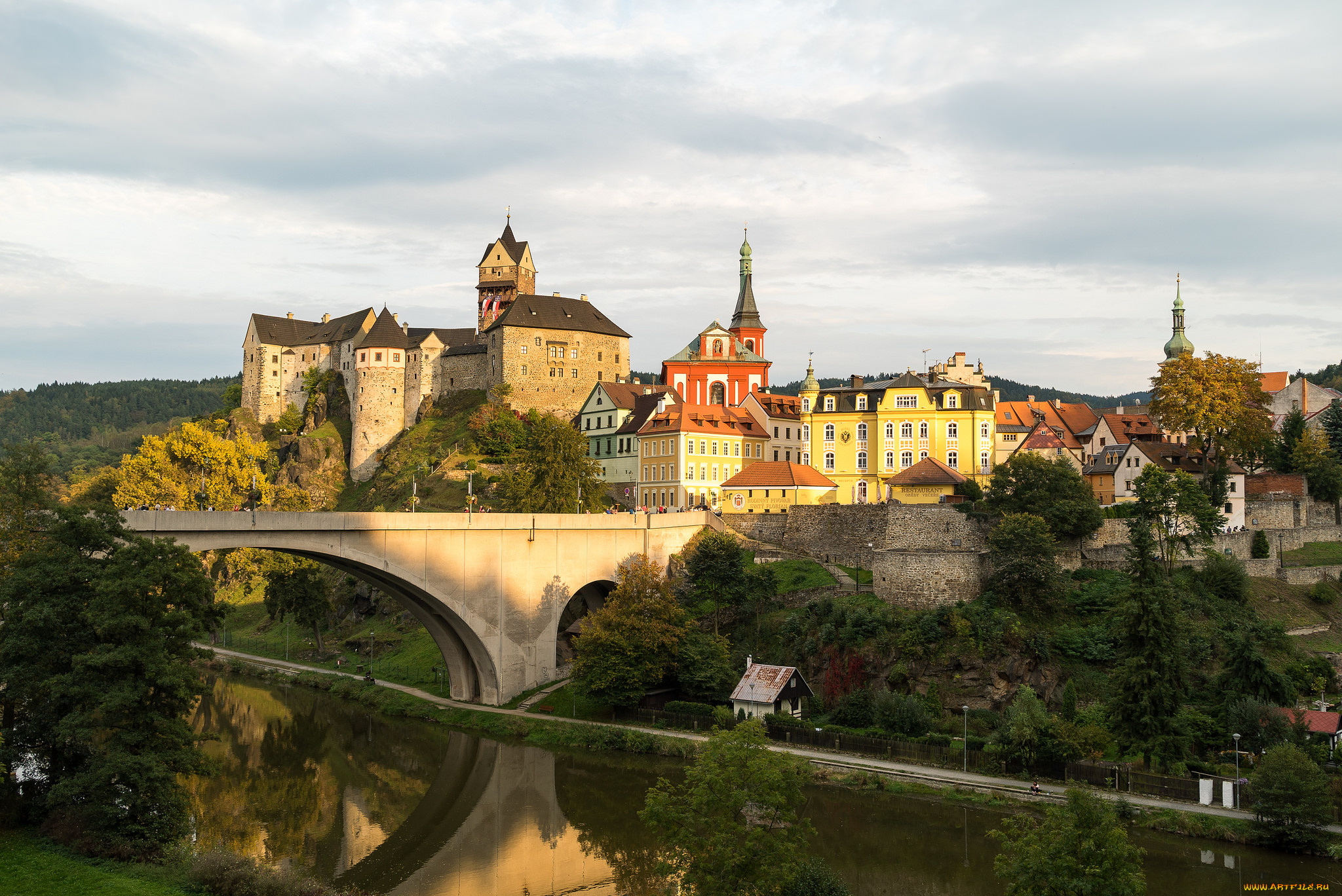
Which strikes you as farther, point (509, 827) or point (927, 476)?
point (927, 476)

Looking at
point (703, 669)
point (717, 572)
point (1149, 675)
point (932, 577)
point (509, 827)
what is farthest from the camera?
point (717, 572)

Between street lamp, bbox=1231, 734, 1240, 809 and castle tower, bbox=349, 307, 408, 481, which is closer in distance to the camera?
street lamp, bbox=1231, 734, 1240, 809

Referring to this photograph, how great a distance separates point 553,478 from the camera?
223ft

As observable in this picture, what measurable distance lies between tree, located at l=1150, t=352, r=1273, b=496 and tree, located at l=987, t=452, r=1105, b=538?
9290 millimetres

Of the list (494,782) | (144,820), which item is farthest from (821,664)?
(144,820)

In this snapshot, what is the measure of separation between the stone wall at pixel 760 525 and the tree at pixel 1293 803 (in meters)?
35.9

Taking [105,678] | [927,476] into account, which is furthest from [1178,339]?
[105,678]

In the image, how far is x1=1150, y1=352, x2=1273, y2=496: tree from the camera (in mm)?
64500

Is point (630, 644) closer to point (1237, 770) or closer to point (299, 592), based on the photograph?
point (1237, 770)

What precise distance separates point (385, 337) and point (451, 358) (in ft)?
26.0

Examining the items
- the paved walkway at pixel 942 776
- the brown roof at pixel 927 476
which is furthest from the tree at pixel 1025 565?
the paved walkway at pixel 942 776

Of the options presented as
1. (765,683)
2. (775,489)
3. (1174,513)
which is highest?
(775,489)

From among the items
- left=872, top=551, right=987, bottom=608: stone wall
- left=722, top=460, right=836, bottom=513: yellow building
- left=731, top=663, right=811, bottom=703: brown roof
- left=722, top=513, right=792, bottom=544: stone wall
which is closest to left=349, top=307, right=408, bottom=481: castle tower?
left=722, top=460, right=836, bottom=513: yellow building

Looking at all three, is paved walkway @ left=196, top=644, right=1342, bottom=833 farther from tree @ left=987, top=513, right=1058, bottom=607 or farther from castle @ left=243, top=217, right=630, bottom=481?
castle @ left=243, top=217, right=630, bottom=481
